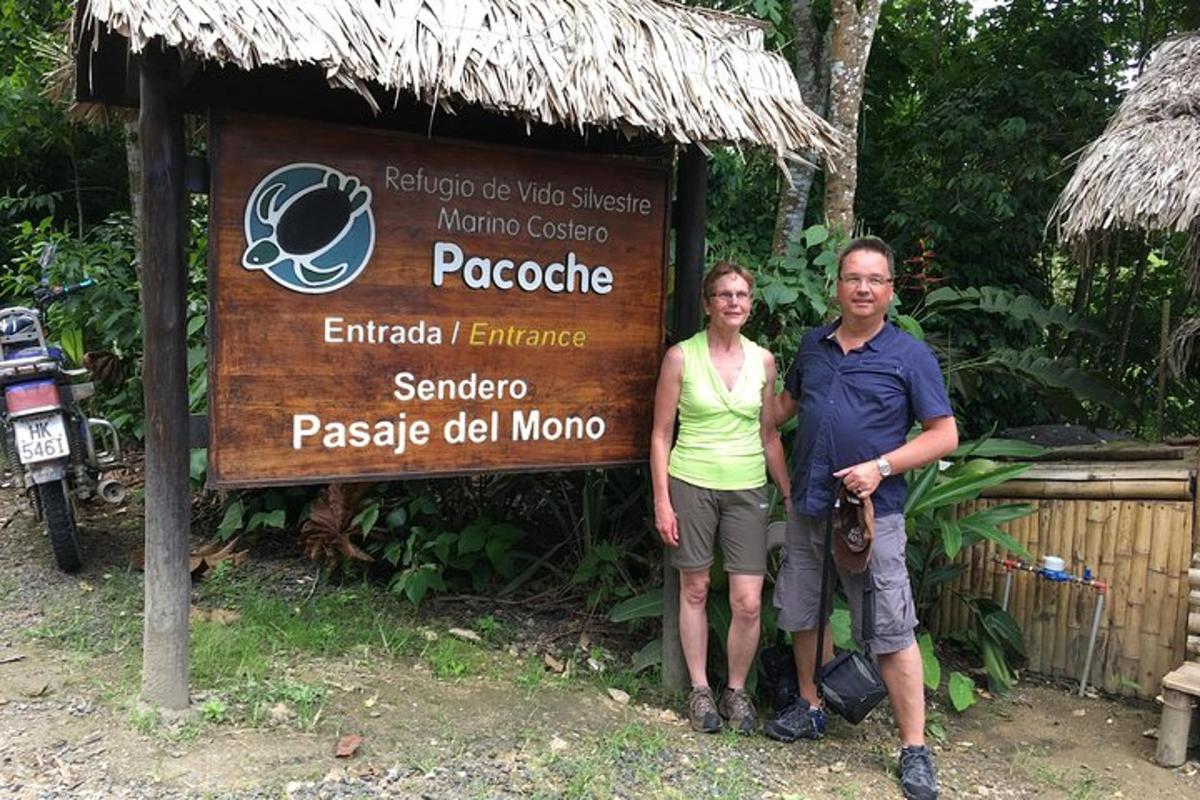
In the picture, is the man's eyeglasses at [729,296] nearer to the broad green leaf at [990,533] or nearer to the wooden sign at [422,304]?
the wooden sign at [422,304]

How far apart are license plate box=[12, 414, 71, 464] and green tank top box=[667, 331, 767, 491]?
2.91 meters

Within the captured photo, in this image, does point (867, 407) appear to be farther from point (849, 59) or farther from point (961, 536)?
point (849, 59)

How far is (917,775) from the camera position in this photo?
3.24m

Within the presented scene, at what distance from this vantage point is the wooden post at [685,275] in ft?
12.6

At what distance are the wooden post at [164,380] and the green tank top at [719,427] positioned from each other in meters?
1.76

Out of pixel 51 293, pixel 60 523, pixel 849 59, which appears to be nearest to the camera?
pixel 60 523

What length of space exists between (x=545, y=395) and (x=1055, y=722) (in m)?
2.65

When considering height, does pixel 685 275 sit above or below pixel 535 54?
below

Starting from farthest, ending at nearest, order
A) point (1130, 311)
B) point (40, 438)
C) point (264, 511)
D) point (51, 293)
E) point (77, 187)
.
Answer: point (77, 187) → point (1130, 311) → point (51, 293) → point (264, 511) → point (40, 438)

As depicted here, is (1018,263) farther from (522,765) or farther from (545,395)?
(522,765)

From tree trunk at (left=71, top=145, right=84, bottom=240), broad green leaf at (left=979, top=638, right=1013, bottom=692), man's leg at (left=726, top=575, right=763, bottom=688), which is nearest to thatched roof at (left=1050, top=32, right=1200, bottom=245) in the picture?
broad green leaf at (left=979, top=638, right=1013, bottom=692)

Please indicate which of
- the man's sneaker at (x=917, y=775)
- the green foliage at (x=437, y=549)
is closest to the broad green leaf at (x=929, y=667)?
the man's sneaker at (x=917, y=775)

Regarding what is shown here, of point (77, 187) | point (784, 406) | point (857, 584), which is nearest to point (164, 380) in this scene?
point (784, 406)

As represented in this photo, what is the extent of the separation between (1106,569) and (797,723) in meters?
1.85
